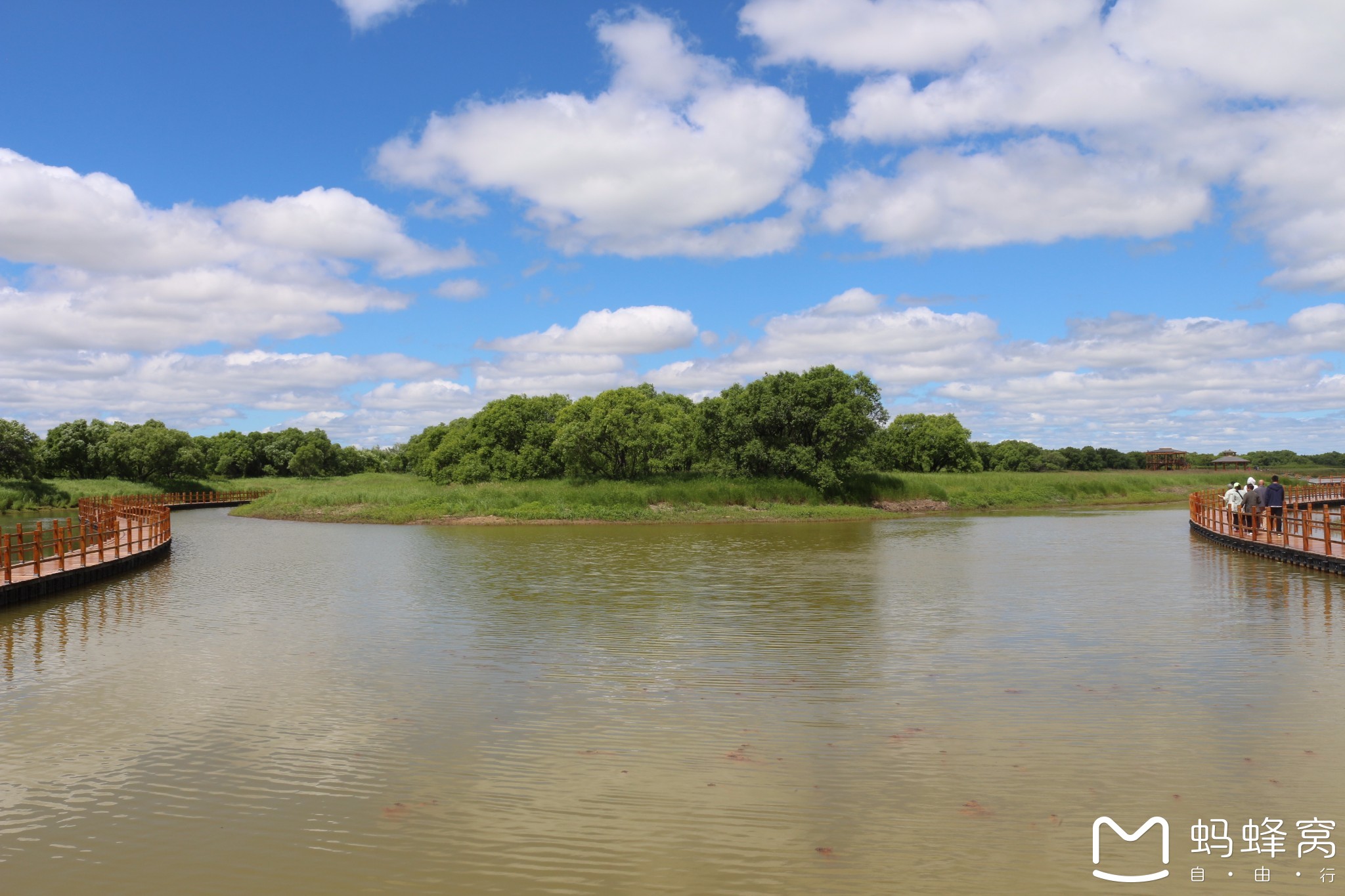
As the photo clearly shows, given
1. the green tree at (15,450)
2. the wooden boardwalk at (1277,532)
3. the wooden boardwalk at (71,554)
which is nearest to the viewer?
the wooden boardwalk at (71,554)

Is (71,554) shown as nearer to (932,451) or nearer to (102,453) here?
(102,453)

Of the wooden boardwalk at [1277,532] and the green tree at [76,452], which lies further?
the green tree at [76,452]

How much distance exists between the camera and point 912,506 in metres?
61.6

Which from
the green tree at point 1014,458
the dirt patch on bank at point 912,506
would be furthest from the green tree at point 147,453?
the green tree at point 1014,458

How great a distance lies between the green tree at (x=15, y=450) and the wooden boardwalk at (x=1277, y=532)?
3257 inches

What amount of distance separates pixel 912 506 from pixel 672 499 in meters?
17.7

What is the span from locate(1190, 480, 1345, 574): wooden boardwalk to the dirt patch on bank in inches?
750

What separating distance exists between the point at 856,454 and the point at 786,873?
53.8 meters

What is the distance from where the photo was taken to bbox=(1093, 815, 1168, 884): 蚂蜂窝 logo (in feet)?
20.3

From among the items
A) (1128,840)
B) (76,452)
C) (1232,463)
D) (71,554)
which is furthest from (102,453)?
(1232,463)

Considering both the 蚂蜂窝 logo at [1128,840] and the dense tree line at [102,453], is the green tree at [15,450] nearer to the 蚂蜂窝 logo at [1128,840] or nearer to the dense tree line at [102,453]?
the dense tree line at [102,453]

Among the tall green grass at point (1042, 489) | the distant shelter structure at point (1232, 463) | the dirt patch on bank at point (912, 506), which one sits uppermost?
the distant shelter structure at point (1232, 463)

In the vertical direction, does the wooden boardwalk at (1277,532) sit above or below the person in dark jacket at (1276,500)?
below

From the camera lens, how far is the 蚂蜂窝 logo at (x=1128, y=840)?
6184mm
